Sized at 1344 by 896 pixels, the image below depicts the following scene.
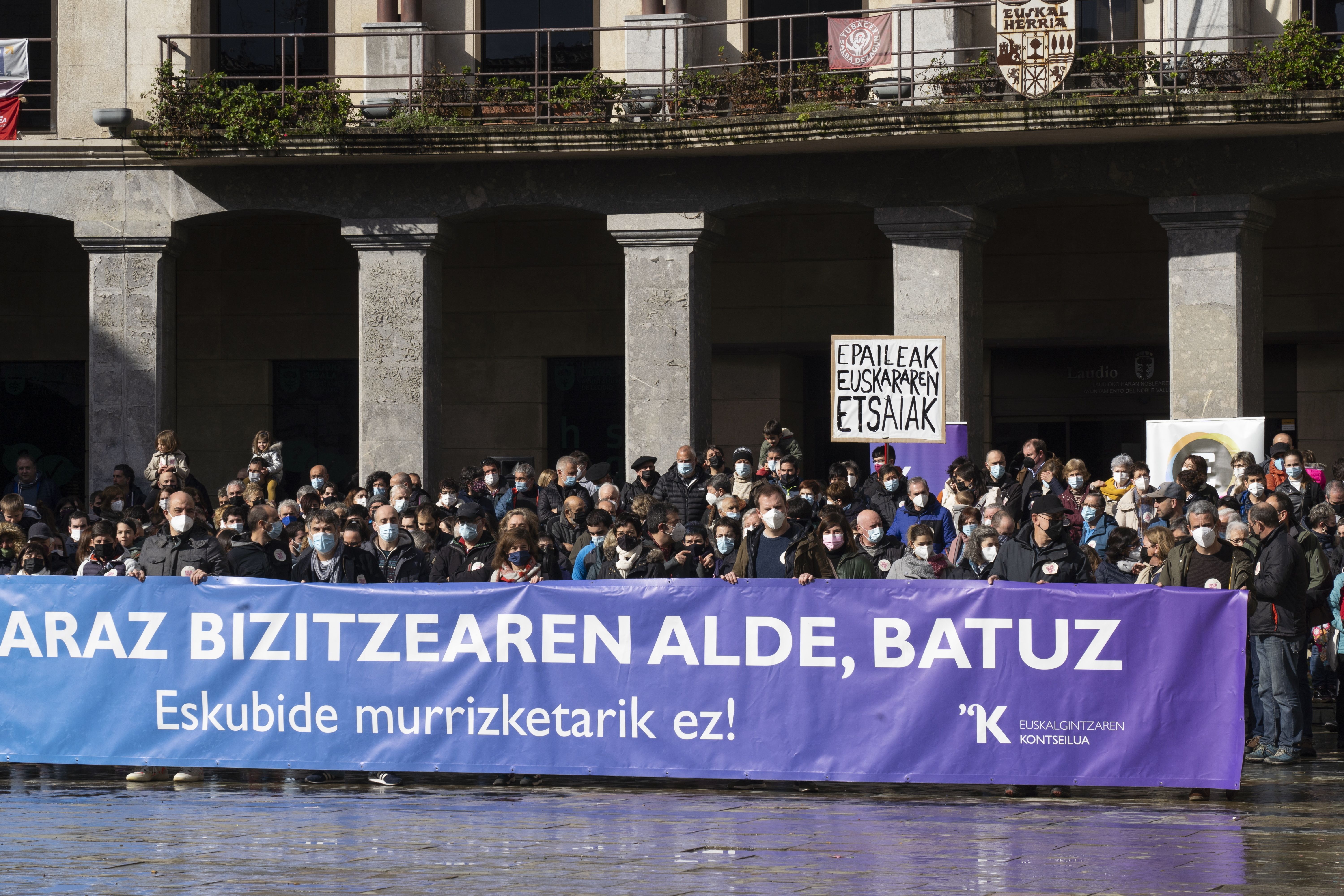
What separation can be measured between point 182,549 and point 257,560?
585 millimetres

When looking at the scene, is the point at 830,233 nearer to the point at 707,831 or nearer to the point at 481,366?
the point at 481,366

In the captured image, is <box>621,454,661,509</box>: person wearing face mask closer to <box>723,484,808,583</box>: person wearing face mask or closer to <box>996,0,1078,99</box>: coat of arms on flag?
<box>723,484,808,583</box>: person wearing face mask

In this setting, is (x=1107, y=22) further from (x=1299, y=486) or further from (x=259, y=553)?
(x=259, y=553)

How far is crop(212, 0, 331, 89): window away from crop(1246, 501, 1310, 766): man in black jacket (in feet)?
51.4

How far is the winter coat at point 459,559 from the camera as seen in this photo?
13.7 meters

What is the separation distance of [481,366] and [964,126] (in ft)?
32.1

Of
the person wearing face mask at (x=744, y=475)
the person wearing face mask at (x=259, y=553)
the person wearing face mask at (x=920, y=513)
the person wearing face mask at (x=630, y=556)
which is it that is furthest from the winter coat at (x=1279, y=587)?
the person wearing face mask at (x=259, y=553)

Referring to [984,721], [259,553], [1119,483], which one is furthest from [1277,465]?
[259,553]

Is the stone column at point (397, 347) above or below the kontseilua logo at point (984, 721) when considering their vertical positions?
above

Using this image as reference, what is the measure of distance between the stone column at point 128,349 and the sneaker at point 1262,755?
15.4 metres

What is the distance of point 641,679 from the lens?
1193 centimetres

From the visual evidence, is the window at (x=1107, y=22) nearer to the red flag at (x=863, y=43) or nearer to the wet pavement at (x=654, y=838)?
the red flag at (x=863, y=43)

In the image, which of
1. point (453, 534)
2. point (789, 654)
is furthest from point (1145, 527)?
Result: point (453, 534)

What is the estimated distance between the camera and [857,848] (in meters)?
9.70
